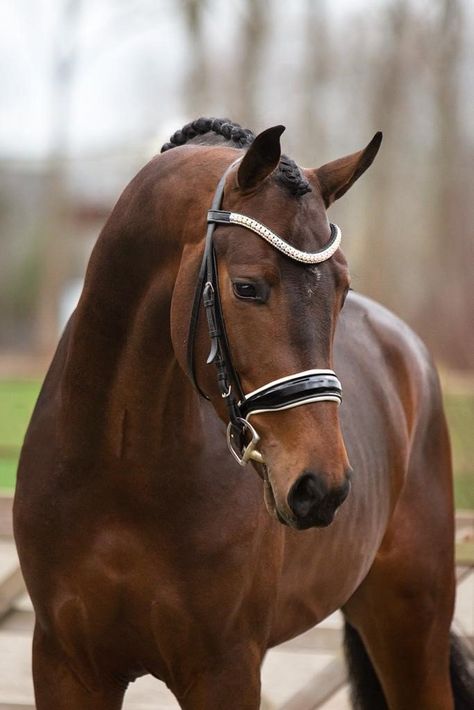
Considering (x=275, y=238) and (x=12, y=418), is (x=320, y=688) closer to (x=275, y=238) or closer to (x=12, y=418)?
(x=275, y=238)

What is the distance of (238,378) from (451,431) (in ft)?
18.1

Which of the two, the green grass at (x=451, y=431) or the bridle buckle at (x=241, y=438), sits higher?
the bridle buckle at (x=241, y=438)

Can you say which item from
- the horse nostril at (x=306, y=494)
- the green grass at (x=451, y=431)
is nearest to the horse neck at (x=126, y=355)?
the horse nostril at (x=306, y=494)

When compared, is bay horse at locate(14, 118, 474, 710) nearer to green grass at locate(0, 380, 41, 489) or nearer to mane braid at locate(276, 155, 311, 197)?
mane braid at locate(276, 155, 311, 197)

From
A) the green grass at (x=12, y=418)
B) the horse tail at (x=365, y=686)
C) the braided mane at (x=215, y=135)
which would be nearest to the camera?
the braided mane at (x=215, y=135)

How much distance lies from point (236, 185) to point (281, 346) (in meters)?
0.35

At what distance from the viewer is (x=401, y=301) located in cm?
1565

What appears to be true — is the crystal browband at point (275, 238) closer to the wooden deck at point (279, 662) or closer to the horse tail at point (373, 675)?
the horse tail at point (373, 675)

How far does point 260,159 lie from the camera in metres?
2.06

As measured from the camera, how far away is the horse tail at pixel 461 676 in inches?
145

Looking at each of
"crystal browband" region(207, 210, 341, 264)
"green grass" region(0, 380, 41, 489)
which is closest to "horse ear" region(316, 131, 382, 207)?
"crystal browband" region(207, 210, 341, 264)

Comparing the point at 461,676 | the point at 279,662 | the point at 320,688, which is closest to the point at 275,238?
the point at 461,676

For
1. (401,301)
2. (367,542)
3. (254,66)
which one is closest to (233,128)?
(367,542)

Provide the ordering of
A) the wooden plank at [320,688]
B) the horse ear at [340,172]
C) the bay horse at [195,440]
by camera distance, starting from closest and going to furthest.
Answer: the bay horse at [195,440] → the horse ear at [340,172] → the wooden plank at [320,688]
